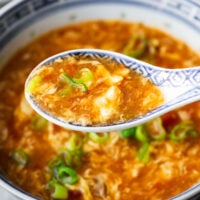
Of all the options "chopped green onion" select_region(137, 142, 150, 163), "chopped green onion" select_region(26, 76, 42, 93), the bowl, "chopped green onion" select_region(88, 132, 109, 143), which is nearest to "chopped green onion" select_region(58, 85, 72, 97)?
"chopped green onion" select_region(26, 76, 42, 93)

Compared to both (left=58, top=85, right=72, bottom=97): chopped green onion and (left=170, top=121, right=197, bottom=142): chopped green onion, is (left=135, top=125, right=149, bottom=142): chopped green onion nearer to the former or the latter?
(left=170, top=121, right=197, bottom=142): chopped green onion

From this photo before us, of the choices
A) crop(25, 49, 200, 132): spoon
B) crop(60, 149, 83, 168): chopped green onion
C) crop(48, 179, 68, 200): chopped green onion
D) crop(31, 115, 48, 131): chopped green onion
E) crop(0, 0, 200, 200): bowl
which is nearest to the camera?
crop(25, 49, 200, 132): spoon

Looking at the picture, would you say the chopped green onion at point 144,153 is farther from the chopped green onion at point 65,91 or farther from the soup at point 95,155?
the chopped green onion at point 65,91

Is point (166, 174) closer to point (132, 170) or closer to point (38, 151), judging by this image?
point (132, 170)

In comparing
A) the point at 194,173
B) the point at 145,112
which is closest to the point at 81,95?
the point at 145,112

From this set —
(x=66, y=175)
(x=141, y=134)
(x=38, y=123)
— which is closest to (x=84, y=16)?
(x=38, y=123)

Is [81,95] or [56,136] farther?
[56,136]
